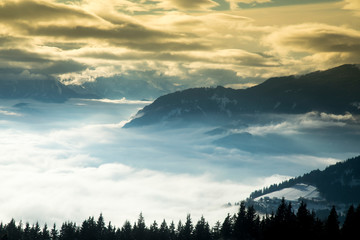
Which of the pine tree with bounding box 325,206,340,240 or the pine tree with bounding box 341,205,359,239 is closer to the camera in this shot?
the pine tree with bounding box 341,205,359,239

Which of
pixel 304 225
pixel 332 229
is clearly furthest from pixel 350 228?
pixel 304 225

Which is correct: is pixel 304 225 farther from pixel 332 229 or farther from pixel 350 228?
pixel 350 228

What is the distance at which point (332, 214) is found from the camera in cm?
15375

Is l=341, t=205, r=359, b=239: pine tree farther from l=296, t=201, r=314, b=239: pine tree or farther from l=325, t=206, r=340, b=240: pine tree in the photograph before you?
l=296, t=201, r=314, b=239: pine tree

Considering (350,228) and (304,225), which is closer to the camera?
(350,228)

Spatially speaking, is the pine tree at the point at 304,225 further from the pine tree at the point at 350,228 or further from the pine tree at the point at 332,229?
the pine tree at the point at 350,228

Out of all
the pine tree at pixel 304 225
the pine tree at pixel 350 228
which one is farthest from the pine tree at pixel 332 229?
the pine tree at pixel 304 225

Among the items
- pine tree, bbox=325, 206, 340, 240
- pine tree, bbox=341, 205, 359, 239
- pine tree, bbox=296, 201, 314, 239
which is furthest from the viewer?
pine tree, bbox=296, 201, 314, 239

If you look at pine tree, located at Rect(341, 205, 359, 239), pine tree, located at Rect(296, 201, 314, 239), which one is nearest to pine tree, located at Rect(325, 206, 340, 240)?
pine tree, located at Rect(341, 205, 359, 239)

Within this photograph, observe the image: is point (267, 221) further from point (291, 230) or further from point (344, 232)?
point (344, 232)

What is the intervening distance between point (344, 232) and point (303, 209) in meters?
19.5

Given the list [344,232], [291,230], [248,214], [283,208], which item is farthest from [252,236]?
[344,232]

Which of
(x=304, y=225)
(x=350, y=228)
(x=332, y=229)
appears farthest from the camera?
(x=304, y=225)

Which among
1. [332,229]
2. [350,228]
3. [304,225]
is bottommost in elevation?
[332,229]
